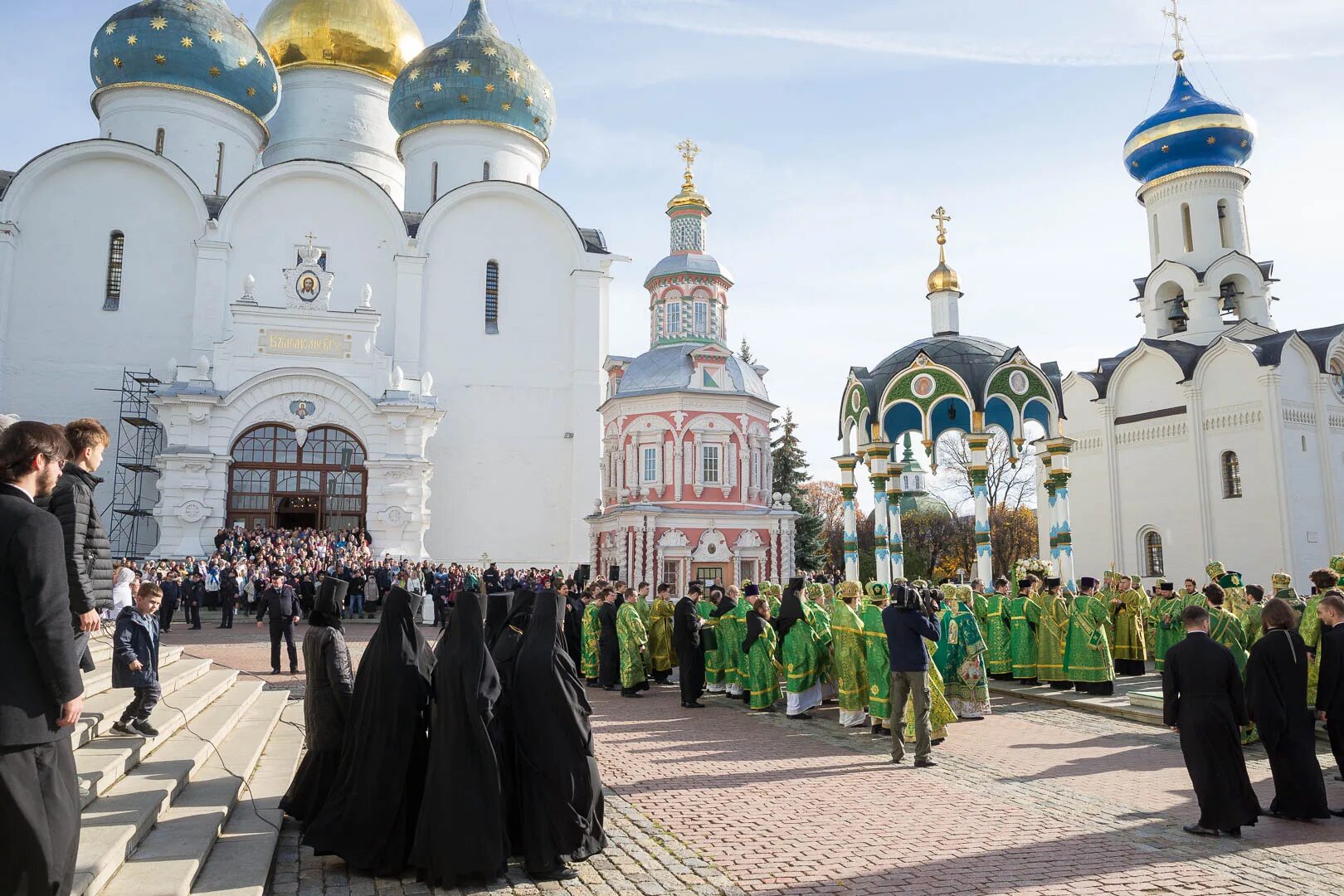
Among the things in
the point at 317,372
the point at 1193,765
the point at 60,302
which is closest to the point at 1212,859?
the point at 1193,765

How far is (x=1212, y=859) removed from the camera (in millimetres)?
5645

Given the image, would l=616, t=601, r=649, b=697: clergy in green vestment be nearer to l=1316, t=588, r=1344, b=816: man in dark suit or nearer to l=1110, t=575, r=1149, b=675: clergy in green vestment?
l=1110, t=575, r=1149, b=675: clergy in green vestment

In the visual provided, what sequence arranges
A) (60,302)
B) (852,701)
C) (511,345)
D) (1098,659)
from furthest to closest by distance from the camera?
(511,345) → (60,302) → (1098,659) → (852,701)

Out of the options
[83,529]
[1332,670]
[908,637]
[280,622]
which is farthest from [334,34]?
[1332,670]

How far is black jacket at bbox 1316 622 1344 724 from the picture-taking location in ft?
22.3

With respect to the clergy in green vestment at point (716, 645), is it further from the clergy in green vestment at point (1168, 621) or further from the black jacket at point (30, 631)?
the black jacket at point (30, 631)

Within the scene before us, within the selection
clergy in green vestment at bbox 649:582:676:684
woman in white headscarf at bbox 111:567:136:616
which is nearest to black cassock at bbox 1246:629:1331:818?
clergy in green vestment at bbox 649:582:676:684

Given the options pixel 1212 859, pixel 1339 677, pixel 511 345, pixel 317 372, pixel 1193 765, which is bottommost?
pixel 1212 859

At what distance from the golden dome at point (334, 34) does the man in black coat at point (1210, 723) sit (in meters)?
36.4

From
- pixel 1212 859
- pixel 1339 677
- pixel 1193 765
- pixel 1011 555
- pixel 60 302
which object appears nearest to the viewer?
pixel 1212 859

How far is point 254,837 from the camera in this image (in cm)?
568

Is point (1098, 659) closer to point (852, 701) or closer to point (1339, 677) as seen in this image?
point (852, 701)

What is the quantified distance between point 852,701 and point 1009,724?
71.6 inches

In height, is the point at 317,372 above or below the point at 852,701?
above
